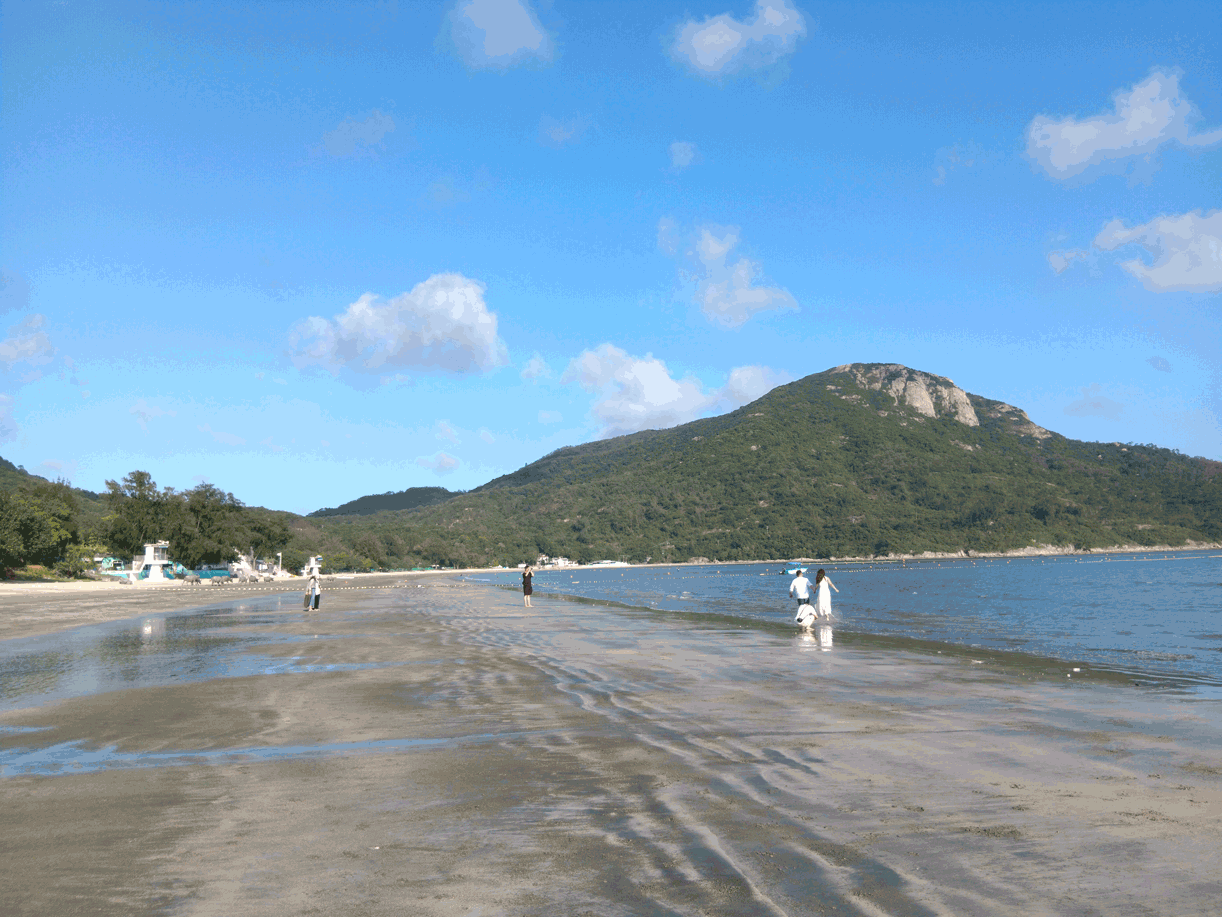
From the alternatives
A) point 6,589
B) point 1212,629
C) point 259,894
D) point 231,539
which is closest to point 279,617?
point 259,894

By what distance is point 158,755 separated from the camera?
9891 millimetres

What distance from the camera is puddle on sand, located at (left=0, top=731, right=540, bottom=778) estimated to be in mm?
9328

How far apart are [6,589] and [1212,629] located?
239 feet

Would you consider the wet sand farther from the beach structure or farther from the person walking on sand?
the beach structure

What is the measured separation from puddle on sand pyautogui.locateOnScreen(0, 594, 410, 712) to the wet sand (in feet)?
5.33

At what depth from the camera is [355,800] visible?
779 centimetres

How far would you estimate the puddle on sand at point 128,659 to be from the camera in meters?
16.0

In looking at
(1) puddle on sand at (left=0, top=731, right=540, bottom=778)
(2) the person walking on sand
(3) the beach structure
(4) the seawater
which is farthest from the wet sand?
(3) the beach structure

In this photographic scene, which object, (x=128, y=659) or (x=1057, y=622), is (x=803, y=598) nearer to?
(x=1057, y=622)

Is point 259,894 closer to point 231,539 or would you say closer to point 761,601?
→ point 761,601

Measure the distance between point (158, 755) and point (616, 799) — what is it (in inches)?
228

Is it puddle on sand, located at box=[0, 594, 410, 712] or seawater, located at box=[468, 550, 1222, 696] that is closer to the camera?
puddle on sand, located at box=[0, 594, 410, 712]

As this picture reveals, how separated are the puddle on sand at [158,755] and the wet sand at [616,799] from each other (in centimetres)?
6

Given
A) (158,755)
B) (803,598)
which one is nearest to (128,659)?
(158,755)
